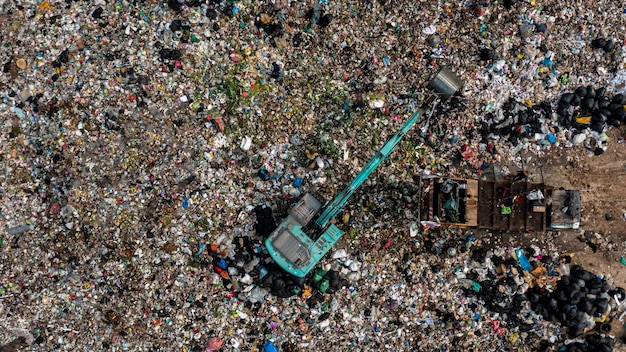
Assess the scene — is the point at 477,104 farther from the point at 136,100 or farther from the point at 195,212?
the point at 136,100

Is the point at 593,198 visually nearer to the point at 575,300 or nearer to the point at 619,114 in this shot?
the point at 619,114

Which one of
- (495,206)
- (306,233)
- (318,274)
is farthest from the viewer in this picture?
(318,274)

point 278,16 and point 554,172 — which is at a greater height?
point 554,172

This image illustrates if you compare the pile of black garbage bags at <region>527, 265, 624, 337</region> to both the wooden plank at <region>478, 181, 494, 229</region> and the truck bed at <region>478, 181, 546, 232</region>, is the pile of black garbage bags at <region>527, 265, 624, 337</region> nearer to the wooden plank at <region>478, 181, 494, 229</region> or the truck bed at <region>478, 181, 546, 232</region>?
the truck bed at <region>478, 181, 546, 232</region>

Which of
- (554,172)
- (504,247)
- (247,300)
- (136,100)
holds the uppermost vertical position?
(554,172)

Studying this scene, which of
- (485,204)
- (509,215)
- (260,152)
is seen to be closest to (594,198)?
(509,215)

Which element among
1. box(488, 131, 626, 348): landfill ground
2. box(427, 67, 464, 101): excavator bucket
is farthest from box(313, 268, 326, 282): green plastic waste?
box(427, 67, 464, 101): excavator bucket

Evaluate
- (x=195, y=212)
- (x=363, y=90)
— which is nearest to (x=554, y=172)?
(x=363, y=90)
